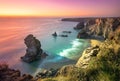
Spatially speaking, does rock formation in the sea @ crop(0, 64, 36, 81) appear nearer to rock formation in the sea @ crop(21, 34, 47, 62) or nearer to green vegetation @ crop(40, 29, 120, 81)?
rock formation in the sea @ crop(21, 34, 47, 62)

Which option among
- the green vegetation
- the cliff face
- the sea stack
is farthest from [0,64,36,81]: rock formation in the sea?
the cliff face

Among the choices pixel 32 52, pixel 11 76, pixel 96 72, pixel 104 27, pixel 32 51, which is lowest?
pixel 104 27

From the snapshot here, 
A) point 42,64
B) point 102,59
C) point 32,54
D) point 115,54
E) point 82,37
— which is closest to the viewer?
point 102,59

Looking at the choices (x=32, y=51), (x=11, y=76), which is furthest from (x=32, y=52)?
(x=11, y=76)

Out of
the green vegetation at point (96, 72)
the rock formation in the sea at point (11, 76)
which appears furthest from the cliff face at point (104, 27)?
the green vegetation at point (96, 72)

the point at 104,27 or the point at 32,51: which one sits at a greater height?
the point at 32,51

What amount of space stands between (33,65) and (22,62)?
393cm

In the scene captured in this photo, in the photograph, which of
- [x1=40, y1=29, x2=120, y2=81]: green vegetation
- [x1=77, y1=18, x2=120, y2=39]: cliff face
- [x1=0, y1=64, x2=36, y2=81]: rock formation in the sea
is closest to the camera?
[x1=40, y1=29, x2=120, y2=81]: green vegetation

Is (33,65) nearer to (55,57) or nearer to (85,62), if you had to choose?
(55,57)

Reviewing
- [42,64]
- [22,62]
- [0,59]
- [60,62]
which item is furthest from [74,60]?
[0,59]

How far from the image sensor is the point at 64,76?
10281mm

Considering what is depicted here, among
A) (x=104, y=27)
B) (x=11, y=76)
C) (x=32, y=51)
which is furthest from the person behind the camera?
(x=104, y=27)

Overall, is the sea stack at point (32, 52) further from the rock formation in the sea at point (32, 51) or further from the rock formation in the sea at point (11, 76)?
the rock formation in the sea at point (11, 76)

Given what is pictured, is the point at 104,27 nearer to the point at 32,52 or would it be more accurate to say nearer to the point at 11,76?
the point at 32,52
